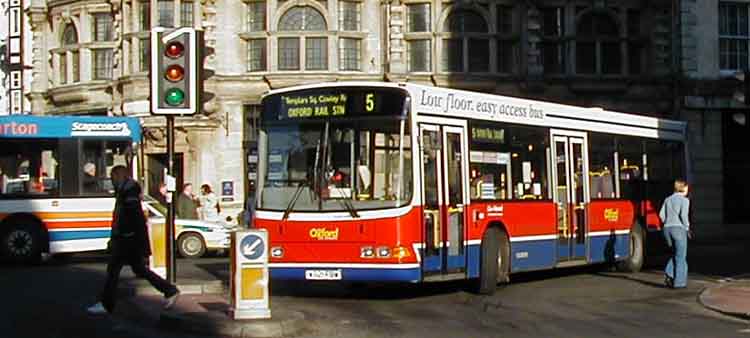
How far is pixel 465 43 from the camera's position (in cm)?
3572

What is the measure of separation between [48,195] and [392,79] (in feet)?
42.7

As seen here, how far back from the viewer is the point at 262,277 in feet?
44.2

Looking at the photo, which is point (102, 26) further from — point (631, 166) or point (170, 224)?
point (170, 224)

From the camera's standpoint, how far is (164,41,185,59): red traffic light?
15.3 metres

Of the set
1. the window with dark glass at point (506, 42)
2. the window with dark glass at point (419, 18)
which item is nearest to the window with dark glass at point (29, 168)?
the window with dark glass at point (419, 18)

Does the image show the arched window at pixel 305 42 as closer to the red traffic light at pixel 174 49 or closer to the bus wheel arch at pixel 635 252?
the bus wheel arch at pixel 635 252

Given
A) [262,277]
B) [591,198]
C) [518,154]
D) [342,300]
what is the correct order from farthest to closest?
[591,198] → [518,154] → [342,300] → [262,277]

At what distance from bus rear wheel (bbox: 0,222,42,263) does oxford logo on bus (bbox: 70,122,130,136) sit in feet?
6.94

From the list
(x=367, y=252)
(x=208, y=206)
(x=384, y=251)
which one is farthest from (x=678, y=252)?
(x=208, y=206)

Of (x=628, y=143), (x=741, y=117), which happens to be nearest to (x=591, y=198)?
(x=628, y=143)

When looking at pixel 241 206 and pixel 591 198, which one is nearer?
pixel 591 198

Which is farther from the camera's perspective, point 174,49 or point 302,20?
point 302,20

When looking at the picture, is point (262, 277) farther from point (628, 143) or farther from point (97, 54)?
point (97, 54)

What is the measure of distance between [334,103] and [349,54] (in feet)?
62.8
